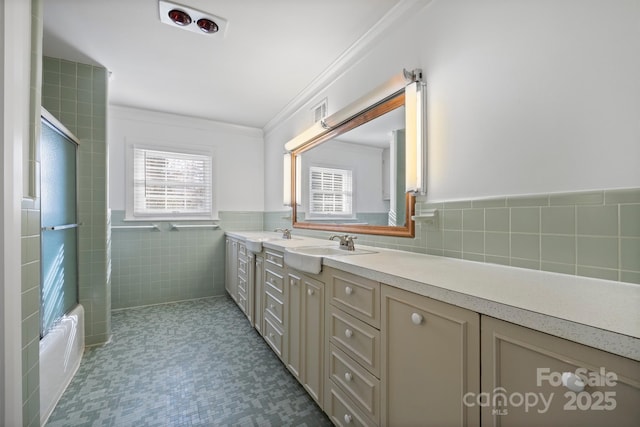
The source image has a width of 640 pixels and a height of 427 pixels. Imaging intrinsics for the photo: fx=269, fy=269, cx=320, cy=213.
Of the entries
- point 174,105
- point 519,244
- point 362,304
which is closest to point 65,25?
point 174,105

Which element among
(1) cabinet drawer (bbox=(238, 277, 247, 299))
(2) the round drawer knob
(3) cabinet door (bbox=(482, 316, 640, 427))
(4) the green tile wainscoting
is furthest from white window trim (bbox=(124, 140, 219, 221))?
(3) cabinet door (bbox=(482, 316, 640, 427))

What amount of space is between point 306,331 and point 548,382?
1236 mm

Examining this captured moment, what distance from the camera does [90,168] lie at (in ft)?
7.82

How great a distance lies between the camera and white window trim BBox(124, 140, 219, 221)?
3334 millimetres

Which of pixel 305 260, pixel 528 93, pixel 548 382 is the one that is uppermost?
pixel 528 93

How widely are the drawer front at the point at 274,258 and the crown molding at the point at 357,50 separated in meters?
1.67

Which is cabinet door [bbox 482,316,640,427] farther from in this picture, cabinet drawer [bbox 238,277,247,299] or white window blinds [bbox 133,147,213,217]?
white window blinds [bbox 133,147,213,217]

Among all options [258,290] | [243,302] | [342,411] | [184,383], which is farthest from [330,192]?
[184,383]

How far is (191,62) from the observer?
2.38m

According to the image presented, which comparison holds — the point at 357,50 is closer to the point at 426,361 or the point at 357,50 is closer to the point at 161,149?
the point at 426,361

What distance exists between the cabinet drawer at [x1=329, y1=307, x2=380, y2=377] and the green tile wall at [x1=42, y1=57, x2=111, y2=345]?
2.28 metres

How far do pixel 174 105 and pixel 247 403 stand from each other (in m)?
3.26

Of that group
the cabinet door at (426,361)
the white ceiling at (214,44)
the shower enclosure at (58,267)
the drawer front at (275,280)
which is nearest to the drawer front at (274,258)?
the drawer front at (275,280)

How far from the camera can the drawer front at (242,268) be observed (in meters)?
2.84
